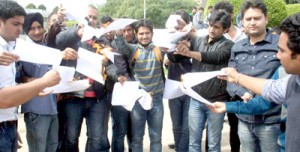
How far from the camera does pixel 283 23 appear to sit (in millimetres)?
1983

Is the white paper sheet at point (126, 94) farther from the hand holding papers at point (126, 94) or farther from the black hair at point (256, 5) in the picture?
the black hair at point (256, 5)

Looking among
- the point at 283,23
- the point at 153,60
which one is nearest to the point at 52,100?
the point at 153,60

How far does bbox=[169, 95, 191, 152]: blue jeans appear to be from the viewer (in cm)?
427

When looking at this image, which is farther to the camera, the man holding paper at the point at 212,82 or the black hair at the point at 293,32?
the man holding paper at the point at 212,82

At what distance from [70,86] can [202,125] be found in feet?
4.89

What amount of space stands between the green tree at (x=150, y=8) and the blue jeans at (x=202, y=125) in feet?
126

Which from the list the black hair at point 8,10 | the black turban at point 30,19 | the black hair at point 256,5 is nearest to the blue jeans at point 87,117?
the black turban at point 30,19

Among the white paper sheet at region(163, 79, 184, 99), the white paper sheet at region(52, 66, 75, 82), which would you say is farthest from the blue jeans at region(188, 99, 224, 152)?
the white paper sheet at region(52, 66, 75, 82)

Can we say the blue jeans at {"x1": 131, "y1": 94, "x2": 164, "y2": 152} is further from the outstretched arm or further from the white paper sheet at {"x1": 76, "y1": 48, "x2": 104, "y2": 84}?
the outstretched arm

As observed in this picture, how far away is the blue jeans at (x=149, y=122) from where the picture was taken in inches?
153

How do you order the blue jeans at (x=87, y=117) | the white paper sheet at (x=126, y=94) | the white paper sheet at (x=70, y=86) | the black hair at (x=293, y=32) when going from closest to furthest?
the black hair at (x=293, y=32) → the white paper sheet at (x=70, y=86) → the white paper sheet at (x=126, y=94) → the blue jeans at (x=87, y=117)

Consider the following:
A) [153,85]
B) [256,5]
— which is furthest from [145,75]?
[256,5]

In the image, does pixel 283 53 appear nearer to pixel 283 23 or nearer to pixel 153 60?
pixel 283 23

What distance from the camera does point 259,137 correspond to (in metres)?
Answer: 2.97
